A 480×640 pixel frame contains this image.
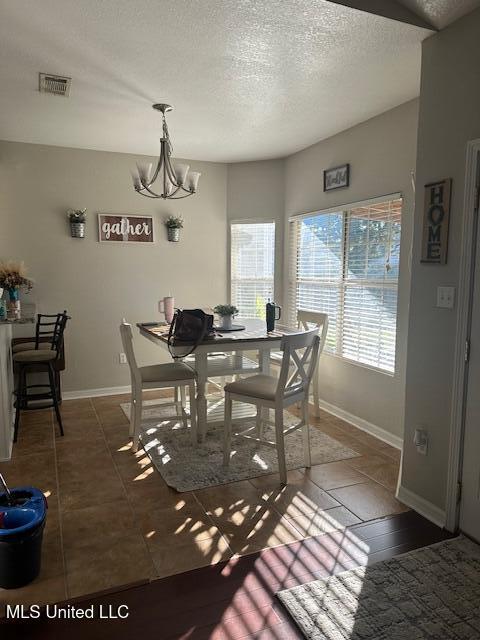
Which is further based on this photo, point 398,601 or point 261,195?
point 261,195

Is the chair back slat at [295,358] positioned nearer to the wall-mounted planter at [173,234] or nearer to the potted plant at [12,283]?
Result: the potted plant at [12,283]

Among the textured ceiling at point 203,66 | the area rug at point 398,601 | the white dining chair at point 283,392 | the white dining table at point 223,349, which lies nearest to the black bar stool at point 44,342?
the white dining table at point 223,349

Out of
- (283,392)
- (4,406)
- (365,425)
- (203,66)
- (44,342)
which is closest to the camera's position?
(203,66)

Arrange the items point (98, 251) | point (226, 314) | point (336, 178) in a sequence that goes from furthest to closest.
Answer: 1. point (98, 251)
2. point (336, 178)
3. point (226, 314)

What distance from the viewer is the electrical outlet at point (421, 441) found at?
2.49 metres

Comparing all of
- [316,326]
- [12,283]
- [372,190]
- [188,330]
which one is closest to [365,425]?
[316,326]

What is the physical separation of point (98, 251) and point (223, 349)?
7.18 ft

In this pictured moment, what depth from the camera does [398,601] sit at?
6.03 ft

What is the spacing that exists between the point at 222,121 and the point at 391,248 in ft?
5.54

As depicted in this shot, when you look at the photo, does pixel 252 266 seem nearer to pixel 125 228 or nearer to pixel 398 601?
pixel 125 228

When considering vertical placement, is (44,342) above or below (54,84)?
below

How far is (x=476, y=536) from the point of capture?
2230 millimetres

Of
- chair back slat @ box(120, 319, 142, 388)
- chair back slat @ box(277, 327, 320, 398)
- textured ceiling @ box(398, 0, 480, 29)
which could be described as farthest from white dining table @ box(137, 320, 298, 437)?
textured ceiling @ box(398, 0, 480, 29)

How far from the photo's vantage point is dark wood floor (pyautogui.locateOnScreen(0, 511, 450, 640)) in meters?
1.70
